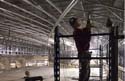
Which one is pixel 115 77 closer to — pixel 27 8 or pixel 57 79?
pixel 57 79

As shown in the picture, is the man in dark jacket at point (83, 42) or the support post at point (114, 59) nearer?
the support post at point (114, 59)

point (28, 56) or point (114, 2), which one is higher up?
point (114, 2)

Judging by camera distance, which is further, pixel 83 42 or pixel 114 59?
pixel 83 42

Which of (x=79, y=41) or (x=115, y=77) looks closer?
(x=115, y=77)

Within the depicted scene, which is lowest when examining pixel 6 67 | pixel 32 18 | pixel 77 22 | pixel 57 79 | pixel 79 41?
pixel 6 67

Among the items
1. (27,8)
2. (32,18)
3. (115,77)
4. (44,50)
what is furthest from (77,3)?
(44,50)

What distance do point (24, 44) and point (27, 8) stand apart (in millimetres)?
8289

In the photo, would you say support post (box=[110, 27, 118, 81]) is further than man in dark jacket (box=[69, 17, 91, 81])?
Answer: No

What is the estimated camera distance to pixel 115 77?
226 cm

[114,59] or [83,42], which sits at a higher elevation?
[83,42]

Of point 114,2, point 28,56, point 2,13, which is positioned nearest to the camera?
point 114,2

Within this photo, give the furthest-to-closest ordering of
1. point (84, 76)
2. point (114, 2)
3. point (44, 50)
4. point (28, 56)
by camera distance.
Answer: point (44, 50) < point (28, 56) < point (114, 2) < point (84, 76)

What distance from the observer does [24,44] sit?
1334 cm

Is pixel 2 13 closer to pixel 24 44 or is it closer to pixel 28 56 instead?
pixel 24 44
